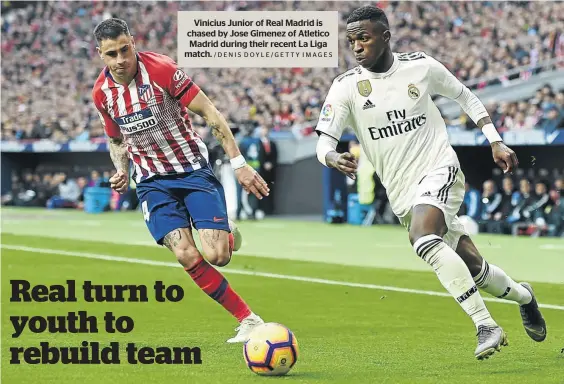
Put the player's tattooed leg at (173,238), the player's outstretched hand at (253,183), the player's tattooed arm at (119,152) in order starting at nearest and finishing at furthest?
the player's outstretched hand at (253,183), the player's tattooed leg at (173,238), the player's tattooed arm at (119,152)

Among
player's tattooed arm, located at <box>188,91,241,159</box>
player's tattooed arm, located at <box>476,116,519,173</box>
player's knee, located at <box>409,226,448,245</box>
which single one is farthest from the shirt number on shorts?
player's tattooed arm, located at <box>476,116,519,173</box>

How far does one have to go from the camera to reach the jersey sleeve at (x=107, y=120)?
7.79 m

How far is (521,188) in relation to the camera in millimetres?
19156

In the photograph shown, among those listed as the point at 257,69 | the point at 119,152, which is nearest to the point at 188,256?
the point at 119,152

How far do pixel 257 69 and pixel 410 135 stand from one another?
24358mm

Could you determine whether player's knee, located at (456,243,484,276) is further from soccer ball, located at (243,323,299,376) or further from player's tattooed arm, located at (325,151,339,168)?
soccer ball, located at (243,323,299,376)

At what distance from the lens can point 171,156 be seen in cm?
785

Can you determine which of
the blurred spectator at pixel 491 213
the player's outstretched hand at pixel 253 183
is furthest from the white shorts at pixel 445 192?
the blurred spectator at pixel 491 213

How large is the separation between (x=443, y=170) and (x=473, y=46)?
20.1m

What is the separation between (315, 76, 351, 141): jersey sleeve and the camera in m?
7.18

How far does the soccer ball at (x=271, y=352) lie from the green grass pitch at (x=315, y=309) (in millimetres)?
81

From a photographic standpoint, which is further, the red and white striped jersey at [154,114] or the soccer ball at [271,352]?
the red and white striped jersey at [154,114]

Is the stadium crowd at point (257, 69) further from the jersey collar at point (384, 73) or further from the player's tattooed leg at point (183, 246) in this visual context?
the player's tattooed leg at point (183, 246)

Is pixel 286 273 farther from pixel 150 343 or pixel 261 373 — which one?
pixel 261 373
